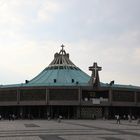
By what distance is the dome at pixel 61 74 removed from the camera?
112625 mm

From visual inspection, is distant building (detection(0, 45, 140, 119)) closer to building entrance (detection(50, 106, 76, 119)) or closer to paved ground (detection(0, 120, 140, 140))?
building entrance (detection(50, 106, 76, 119))

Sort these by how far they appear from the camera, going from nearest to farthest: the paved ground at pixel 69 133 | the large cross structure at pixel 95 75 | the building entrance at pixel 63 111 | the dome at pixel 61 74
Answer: the paved ground at pixel 69 133
the large cross structure at pixel 95 75
the building entrance at pixel 63 111
the dome at pixel 61 74

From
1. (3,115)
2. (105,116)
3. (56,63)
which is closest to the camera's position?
(105,116)

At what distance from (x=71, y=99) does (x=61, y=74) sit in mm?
15761

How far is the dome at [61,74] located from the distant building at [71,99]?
1.73 feet

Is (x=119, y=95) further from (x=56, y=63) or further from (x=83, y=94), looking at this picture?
(x=56, y=63)

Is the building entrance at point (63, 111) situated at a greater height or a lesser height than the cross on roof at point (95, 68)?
lesser

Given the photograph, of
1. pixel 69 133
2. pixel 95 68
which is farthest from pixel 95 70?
pixel 69 133

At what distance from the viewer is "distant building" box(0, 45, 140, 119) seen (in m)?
103

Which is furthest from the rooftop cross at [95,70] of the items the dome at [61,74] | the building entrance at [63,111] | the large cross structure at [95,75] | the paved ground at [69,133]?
the paved ground at [69,133]

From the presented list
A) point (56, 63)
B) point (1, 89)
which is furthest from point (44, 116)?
point (56, 63)

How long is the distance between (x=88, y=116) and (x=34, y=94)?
13.9m

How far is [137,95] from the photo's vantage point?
109 m

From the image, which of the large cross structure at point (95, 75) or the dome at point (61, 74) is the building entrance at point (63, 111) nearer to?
the dome at point (61, 74)
